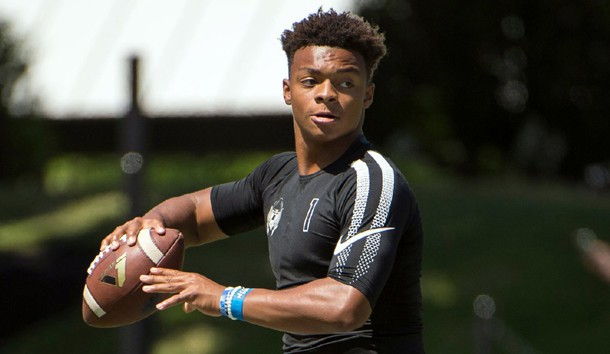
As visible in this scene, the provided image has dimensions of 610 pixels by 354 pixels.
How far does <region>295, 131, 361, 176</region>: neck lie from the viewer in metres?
5.57

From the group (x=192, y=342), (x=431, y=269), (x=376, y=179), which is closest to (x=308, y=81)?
(x=376, y=179)

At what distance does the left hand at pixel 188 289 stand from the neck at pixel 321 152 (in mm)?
705

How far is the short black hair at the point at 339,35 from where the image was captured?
552cm

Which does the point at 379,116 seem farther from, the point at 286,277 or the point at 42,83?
the point at 286,277

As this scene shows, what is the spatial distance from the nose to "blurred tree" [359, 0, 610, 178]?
46.1ft

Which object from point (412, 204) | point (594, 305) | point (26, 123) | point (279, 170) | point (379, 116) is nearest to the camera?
point (412, 204)

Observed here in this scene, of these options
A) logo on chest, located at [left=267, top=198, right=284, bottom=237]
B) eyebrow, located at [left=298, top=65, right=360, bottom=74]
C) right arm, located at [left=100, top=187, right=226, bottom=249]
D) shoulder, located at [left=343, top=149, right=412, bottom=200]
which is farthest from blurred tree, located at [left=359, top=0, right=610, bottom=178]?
shoulder, located at [left=343, top=149, right=412, bottom=200]

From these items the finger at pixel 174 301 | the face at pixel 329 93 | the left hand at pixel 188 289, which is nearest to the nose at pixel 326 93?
the face at pixel 329 93

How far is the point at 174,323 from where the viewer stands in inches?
632

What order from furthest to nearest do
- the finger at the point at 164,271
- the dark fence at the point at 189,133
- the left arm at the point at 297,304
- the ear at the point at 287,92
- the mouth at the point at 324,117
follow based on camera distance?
1. the dark fence at the point at 189,133
2. the ear at the point at 287,92
3. the mouth at the point at 324,117
4. the finger at the point at 164,271
5. the left arm at the point at 297,304

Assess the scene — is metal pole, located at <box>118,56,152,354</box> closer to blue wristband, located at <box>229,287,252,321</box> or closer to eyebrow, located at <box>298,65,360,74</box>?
eyebrow, located at <box>298,65,360,74</box>

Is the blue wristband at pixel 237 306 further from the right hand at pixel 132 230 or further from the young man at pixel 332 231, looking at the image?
the right hand at pixel 132 230

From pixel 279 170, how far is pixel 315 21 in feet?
2.43

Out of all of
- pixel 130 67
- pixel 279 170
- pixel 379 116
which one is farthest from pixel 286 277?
pixel 379 116
